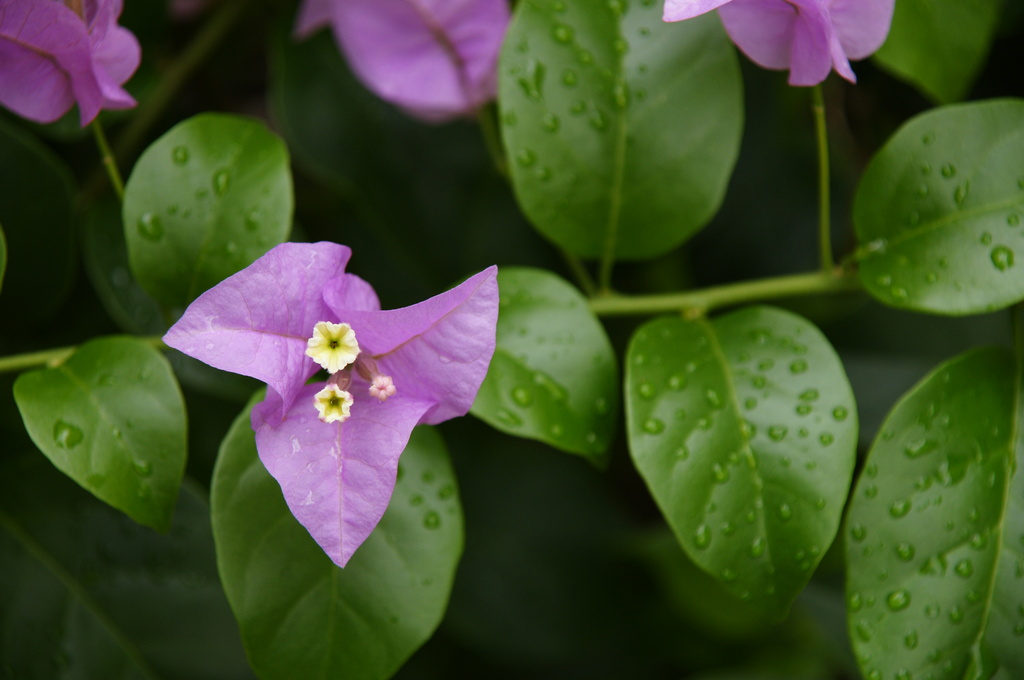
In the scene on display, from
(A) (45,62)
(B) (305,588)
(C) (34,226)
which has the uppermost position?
(A) (45,62)

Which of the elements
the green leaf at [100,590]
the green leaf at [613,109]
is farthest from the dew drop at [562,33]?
the green leaf at [100,590]

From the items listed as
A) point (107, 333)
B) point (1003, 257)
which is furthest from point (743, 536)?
point (107, 333)

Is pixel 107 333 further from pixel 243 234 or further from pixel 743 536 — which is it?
pixel 743 536

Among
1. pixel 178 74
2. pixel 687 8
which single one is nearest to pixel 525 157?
pixel 687 8

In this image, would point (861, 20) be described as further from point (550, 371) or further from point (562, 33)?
point (550, 371)

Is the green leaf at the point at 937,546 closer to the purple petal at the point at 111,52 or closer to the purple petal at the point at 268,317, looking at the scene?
the purple petal at the point at 268,317

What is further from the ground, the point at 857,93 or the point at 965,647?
→ the point at 857,93
